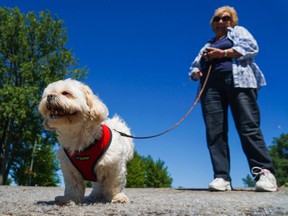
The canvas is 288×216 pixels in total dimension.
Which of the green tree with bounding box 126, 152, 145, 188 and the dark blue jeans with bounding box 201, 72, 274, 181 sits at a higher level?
the green tree with bounding box 126, 152, 145, 188

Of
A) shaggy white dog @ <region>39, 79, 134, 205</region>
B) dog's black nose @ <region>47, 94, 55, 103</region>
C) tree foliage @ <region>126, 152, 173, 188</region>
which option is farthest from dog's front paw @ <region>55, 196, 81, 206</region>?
tree foliage @ <region>126, 152, 173, 188</region>

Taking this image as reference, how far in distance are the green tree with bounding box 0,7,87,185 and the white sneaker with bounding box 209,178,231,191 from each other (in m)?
21.0

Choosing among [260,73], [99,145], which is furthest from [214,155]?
[99,145]

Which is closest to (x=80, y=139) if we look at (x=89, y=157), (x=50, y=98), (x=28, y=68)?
(x=89, y=157)

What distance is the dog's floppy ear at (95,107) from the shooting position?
4.30 m

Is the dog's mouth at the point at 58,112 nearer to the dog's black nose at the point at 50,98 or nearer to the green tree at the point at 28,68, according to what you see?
the dog's black nose at the point at 50,98

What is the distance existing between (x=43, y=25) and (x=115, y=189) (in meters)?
26.6

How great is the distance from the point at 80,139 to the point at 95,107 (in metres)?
0.41

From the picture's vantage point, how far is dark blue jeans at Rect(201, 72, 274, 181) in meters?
6.19

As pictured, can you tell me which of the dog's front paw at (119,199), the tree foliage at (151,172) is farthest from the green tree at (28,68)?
the dog's front paw at (119,199)

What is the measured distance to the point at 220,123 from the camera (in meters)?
6.68

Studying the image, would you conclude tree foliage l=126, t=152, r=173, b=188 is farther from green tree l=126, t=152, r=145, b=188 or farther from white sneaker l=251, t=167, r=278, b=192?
white sneaker l=251, t=167, r=278, b=192

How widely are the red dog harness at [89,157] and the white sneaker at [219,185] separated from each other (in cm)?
265

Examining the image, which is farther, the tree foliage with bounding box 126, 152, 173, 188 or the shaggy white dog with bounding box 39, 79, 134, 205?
the tree foliage with bounding box 126, 152, 173, 188
